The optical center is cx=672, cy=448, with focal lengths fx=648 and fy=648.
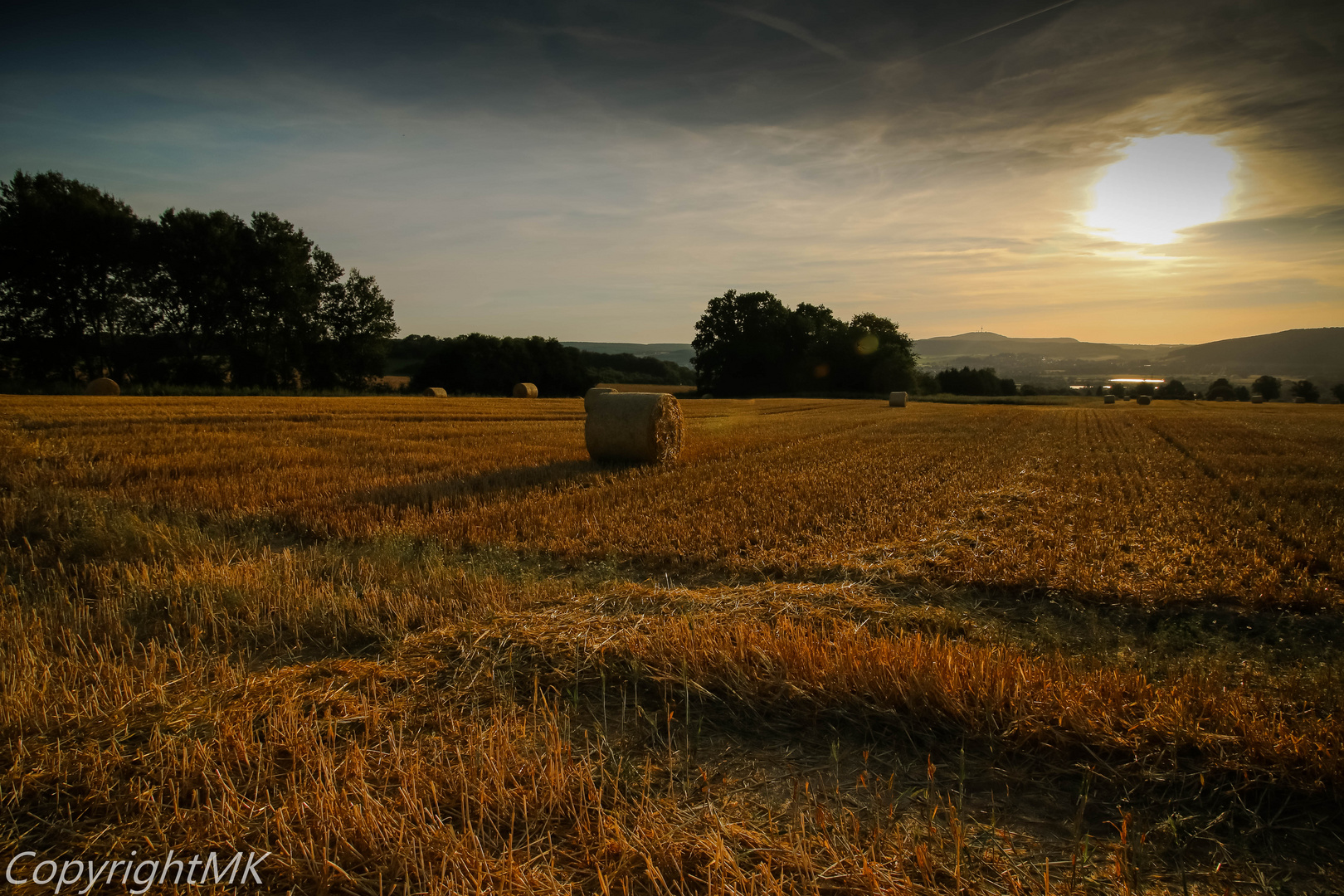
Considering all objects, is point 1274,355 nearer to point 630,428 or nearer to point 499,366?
point 499,366

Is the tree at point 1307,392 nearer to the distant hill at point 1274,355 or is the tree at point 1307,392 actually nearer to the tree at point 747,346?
the tree at point 747,346

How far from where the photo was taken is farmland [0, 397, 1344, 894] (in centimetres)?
217

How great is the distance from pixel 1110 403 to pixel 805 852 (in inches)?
2637

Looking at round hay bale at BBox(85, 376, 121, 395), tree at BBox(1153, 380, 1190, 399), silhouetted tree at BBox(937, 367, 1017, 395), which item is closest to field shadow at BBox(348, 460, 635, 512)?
round hay bale at BBox(85, 376, 121, 395)

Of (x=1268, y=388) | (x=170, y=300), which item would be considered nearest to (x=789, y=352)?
(x=1268, y=388)

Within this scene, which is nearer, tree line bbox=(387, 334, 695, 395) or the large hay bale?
the large hay bale

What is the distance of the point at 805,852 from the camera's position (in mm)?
2057

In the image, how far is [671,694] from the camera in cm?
333

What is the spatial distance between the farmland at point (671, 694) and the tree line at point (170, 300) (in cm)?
4092

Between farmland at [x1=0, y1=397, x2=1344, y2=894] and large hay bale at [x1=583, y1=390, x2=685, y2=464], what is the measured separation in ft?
12.9

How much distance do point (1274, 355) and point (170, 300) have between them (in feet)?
706

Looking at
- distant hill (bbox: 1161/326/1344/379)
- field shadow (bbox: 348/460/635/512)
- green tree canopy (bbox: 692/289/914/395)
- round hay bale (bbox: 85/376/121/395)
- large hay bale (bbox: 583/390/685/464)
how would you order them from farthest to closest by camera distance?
distant hill (bbox: 1161/326/1344/379) → green tree canopy (bbox: 692/289/914/395) → round hay bale (bbox: 85/376/121/395) → large hay bale (bbox: 583/390/685/464) → field shadow (bbox: 348/460/635/512)

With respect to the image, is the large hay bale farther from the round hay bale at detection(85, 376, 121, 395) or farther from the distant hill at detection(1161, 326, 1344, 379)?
the distant hill at detection(1161, 326, 1344, 379)

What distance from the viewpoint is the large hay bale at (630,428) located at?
12391mm
